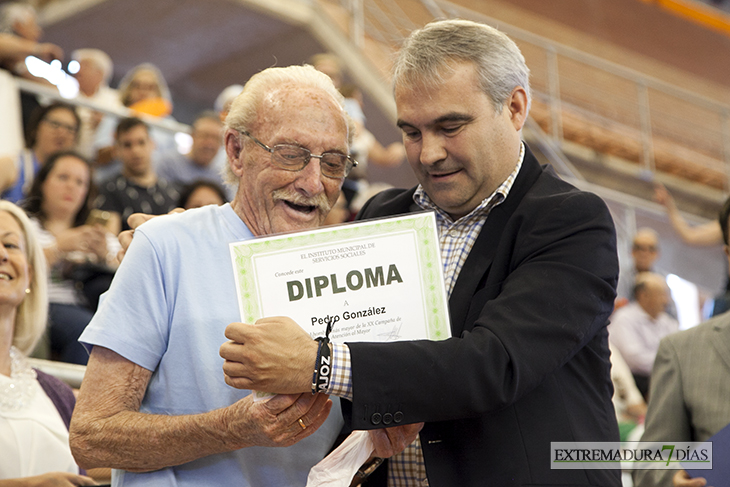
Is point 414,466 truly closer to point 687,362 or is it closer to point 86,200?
point 687,362

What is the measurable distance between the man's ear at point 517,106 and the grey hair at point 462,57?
0.02 metres

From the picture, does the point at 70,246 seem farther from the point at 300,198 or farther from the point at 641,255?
the point at 641,255

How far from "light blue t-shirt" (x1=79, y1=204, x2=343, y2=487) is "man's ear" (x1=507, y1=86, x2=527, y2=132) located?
84cm

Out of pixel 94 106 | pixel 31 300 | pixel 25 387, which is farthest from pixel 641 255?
pixel 25 387

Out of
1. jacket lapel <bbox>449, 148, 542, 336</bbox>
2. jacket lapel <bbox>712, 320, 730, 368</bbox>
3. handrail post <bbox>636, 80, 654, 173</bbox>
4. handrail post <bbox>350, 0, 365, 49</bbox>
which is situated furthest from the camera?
handrail post <bbox>636, 80, 654, 173</bbox>

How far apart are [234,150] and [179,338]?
56cm

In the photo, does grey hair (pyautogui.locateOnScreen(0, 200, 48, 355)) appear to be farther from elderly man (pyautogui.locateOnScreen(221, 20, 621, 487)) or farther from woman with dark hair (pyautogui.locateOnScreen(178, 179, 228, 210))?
woman with dark hair (pyautogui.locateOnScreen(178, 179, 228, 210))

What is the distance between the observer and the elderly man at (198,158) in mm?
5598

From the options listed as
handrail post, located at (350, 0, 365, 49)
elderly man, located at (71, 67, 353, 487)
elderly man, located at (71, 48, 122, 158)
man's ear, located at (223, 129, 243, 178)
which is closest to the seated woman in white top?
elderly man, located at (71, 67, 353, 487)

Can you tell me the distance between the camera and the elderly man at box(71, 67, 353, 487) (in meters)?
1.71

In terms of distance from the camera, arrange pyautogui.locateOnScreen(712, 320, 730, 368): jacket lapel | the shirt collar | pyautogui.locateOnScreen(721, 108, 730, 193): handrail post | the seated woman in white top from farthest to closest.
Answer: pyautogui.locateOnScreen(721, 108, 730, 193): handrail post < pyautogui.locateOnScreen(712, 320, 730, 368): jacket lapel < the seated woman in white top < the shirt collar

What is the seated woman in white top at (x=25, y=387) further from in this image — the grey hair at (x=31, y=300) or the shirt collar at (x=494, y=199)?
the shirt collar at (x=494, y=199)

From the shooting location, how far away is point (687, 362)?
277cm

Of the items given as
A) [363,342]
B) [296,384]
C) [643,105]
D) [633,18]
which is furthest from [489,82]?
[633,18]
